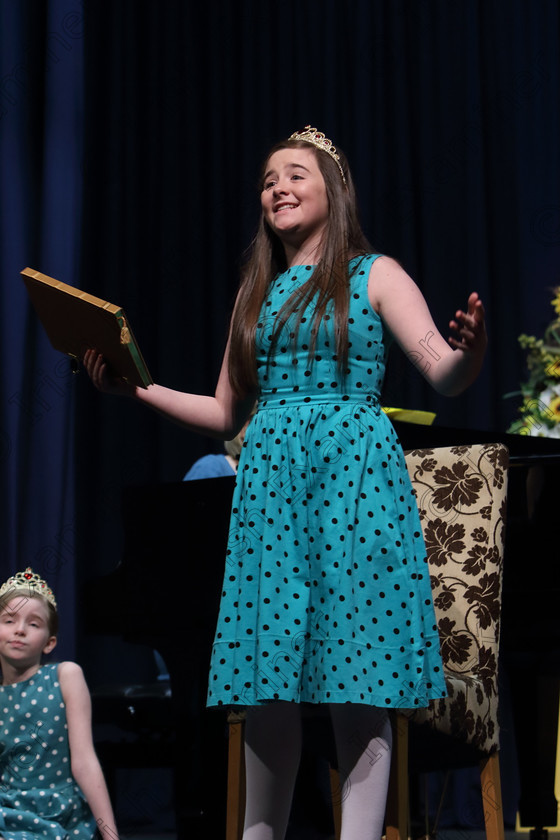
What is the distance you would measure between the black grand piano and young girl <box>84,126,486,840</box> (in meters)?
0.93

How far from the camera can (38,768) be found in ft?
7.55

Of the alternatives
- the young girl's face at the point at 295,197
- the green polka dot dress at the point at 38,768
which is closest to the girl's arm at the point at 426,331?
the young girl's face at the point at 295,197

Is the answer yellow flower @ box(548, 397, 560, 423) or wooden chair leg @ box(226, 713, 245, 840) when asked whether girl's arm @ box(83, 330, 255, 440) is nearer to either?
wooden chair leg @ box(226, 713, 245, 840)

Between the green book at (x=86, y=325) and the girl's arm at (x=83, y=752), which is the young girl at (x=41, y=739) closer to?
the girl's arm at (x=83, y=752)

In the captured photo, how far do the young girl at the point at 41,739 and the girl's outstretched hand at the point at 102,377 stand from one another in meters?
0.81

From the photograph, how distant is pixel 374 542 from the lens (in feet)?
5.37

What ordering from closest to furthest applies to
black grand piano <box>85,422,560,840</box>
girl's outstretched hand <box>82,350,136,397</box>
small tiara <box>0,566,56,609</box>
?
girl's outstretched hand <box>82,350,136,397</box>, small tiara <box>0,566,56,609</box>, black grand piano <box>85,422,560,840</box>

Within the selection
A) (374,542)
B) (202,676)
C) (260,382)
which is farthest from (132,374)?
(202,676)

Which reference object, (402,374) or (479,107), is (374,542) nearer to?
(402,374)

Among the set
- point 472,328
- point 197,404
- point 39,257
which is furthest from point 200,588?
point 39,257

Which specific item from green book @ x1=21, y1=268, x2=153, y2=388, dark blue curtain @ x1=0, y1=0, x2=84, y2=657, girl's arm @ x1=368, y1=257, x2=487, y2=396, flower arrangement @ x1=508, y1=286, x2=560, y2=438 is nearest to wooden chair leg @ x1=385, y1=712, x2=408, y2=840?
girl's arm @ x1=368, y1=257, x2=487, y2=396

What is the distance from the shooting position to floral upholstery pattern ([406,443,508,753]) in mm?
2359

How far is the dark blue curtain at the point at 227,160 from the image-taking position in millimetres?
4141

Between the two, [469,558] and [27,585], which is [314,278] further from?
[27,585]
